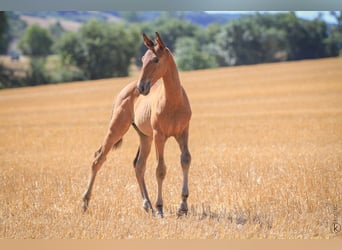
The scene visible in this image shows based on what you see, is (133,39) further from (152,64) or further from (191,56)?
(152,64)

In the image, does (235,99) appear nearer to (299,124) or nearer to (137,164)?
(299,124)

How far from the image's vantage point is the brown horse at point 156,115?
264 inches

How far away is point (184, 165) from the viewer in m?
6.82

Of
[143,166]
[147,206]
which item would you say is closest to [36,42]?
[143,166]

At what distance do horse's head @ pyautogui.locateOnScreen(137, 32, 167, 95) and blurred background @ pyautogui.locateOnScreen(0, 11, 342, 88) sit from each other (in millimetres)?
1838

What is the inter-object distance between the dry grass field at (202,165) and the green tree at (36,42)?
75 centimetres

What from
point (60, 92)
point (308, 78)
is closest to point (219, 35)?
point (308, 78)

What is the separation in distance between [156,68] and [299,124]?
17.6 feet

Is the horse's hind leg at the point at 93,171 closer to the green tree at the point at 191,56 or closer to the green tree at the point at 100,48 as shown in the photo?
the green tree at the point at 100,48

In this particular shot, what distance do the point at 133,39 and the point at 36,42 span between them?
1.79 meters

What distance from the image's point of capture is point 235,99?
15070 millimetres

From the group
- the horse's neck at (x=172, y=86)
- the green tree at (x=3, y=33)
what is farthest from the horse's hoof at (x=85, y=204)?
the green tree at (x=3, y=33)

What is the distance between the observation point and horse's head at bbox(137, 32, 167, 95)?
6.64 metres

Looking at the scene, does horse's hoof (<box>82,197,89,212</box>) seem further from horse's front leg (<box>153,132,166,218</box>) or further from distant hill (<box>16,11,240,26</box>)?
distant hill (<box>16,11,240,26</box>)
